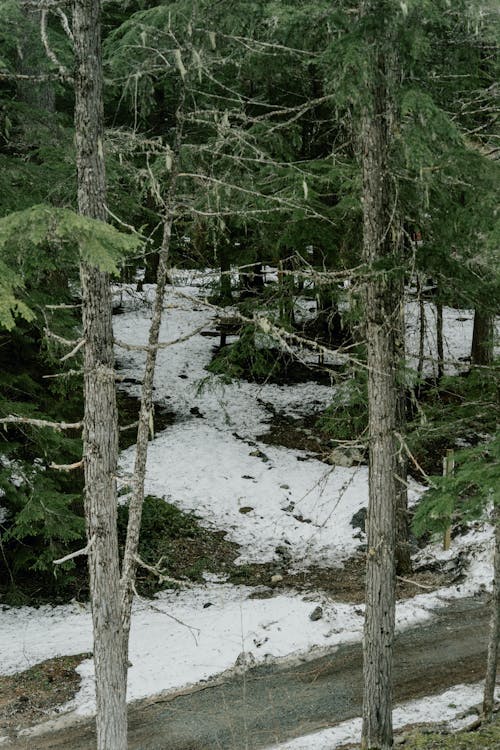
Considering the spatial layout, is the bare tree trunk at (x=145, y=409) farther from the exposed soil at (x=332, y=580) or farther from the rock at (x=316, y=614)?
the exposed soil at (x=332, y=580)

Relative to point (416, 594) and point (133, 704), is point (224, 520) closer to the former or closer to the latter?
point (416, 594)

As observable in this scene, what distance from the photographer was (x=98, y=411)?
6.82 metres

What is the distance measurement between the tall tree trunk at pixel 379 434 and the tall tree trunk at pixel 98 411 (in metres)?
2.80

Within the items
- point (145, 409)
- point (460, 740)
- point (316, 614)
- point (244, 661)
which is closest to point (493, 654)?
point (460, 740)

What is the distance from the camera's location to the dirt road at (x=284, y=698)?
30.9ft

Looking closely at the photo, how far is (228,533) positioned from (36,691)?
5.93 metres

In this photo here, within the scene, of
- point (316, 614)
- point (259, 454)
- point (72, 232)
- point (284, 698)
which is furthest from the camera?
point (259, 454)

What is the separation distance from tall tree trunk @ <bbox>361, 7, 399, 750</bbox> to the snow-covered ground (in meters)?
0.60

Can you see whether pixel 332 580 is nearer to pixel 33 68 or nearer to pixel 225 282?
pixel 225 282

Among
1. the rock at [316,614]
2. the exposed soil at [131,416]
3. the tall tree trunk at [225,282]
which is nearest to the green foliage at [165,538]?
the rock at [316,614]

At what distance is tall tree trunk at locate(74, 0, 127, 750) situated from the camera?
255 inches

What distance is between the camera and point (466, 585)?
13.3 meters

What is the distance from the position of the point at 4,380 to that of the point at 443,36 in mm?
8081

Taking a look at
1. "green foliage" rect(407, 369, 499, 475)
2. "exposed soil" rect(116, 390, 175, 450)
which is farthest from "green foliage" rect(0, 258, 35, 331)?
"exposed soil" rect(116, 390, 175, 450)
